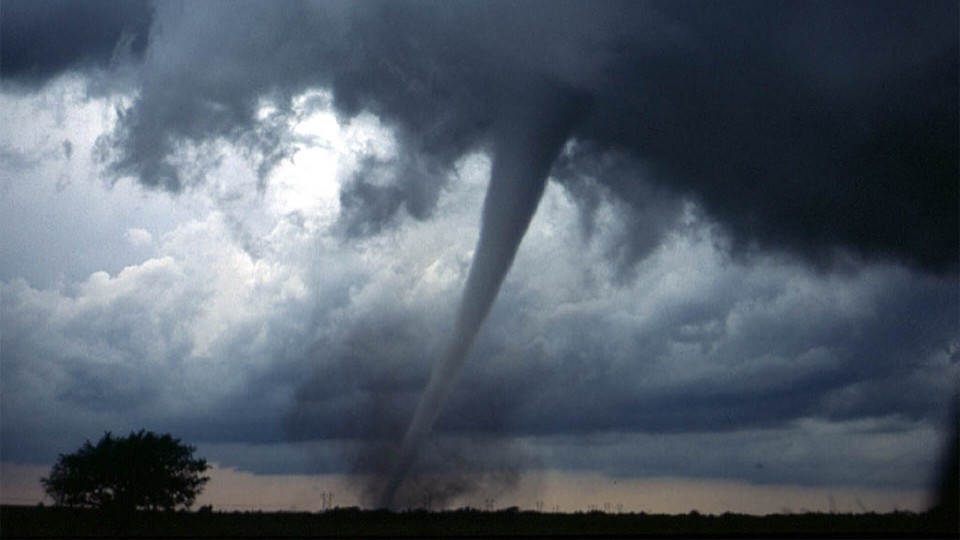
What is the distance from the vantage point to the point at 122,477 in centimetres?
9450

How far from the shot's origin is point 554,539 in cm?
6731

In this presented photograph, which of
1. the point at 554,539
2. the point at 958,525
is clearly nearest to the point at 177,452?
the point at 554,539

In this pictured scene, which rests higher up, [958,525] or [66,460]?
[66,460]

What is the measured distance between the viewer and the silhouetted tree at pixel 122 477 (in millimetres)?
94250

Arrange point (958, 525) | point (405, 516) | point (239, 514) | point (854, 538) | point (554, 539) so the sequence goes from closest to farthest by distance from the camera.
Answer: point (854, 538) < point (554, 539) < point (958, 525) < point (405, 516) < point (239, 514)

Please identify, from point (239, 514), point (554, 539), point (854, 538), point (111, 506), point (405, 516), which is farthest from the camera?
point (239, 514)

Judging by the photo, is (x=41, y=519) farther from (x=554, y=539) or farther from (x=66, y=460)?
(x=554, y=539)

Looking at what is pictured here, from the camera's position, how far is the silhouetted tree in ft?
309

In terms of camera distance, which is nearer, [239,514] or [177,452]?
[177,452]

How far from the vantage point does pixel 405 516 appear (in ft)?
393

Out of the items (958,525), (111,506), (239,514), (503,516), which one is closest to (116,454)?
(111,506)

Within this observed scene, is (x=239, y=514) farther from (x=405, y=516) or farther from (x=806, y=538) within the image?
(x=806, y=538)

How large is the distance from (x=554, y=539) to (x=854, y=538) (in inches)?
786

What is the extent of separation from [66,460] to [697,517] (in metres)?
79.0
